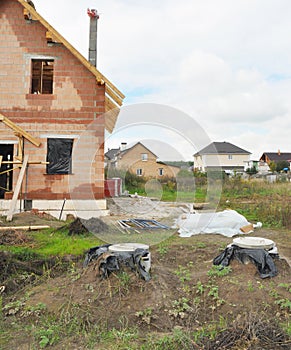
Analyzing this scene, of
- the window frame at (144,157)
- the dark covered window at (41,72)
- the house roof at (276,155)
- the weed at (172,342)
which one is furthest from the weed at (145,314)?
the house roof at (276,155)

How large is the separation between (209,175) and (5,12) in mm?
8795

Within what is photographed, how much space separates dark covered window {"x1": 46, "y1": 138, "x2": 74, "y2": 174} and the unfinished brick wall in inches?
6.4

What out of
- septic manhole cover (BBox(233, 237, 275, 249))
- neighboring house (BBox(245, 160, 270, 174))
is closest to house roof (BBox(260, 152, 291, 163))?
neighboring house (BBox(245, 160, 270, 174))

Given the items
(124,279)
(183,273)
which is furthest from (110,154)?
(124,279)

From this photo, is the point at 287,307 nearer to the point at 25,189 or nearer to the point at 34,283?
the point at 34,283

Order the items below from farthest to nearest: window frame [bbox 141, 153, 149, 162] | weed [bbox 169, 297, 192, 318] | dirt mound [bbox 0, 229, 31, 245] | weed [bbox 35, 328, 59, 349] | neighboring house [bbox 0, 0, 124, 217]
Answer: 1. neighboring house [bbox 0, 0, 124, 217]
2. window frame [bbox 141, 153, 149, 162]
3. dirt mound [bbox 0, 229, 31, 245]
4. weed [bbox 169, 297, 192, 318]
5. weed [bbox 35, 328, 59, 349]

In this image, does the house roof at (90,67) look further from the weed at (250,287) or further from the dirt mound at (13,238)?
the weed at (250,287)

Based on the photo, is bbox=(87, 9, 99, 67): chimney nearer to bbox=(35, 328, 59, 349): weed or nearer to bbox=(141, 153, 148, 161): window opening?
bbox=(141, 153, 148, 161): window opening

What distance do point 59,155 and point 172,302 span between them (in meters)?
8.33

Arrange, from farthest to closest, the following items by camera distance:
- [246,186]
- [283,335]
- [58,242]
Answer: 1. [246,186]
2. [58,242]
3. [283,335]

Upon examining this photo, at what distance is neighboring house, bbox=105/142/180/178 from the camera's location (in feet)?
31.8

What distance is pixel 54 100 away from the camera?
11680 millimetres

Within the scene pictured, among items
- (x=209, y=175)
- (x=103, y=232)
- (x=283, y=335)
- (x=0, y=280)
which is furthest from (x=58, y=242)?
(x=209, y=175)

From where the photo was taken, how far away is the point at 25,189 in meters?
11.4
